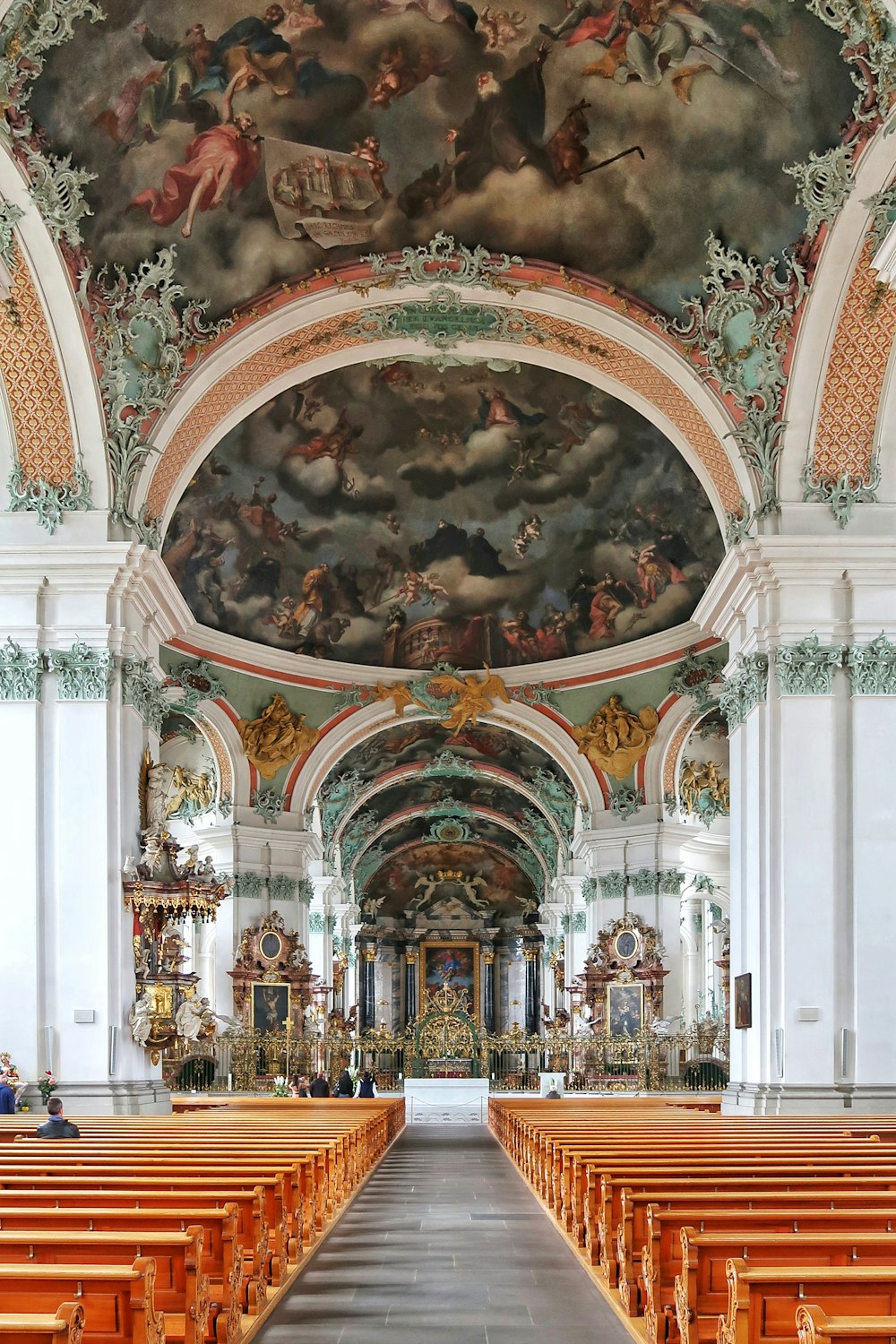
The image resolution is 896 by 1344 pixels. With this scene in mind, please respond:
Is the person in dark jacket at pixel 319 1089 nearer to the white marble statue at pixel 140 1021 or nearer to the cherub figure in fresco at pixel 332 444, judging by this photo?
the white marble statue at pixel 140 1021

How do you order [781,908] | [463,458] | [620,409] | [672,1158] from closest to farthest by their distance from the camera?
[672,1158], [781,908], [620,409], [463,458]

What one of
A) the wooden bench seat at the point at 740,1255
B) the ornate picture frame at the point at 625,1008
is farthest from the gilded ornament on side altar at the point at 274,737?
the wooden bench seat at the point at 740,1255

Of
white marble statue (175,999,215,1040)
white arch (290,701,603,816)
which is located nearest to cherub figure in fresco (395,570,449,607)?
white arch (290,701,603,816)

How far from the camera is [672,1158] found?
1006 centimetres

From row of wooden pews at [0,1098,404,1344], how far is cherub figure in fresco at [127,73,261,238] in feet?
35.3

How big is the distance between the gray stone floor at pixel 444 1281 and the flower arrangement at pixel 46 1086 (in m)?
4.15

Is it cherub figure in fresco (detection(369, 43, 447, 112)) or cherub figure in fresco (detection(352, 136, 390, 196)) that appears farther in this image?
cherub figure in fresco (detection(352, 136, 390, 196))

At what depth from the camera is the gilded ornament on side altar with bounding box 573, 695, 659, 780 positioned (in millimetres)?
32000

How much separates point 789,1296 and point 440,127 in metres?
16.1

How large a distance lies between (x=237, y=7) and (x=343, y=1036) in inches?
1155

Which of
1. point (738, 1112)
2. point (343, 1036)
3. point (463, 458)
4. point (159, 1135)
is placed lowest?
point (343, 1036)

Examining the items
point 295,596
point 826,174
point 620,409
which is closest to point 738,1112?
point 826,174

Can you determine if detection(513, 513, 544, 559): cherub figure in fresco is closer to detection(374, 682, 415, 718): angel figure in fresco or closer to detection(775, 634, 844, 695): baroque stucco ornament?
detection(374, 682, 415, 718): angel figure in fresco

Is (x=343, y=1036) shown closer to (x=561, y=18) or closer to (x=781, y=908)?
(x=781, y=908)
